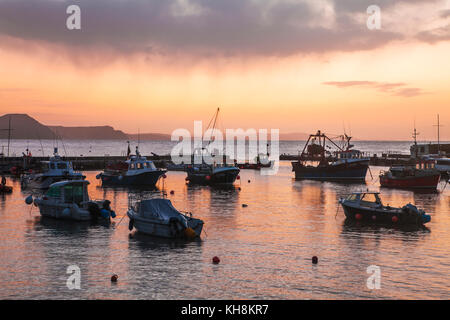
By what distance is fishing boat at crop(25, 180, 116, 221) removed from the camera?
1583 inches

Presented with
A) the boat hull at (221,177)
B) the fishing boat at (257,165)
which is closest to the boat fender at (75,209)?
the boat hull at (221,177)

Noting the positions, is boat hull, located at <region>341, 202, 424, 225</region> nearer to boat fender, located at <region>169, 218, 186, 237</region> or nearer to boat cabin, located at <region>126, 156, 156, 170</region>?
boat fender, located at <region>169, 218, 186, 237</region>

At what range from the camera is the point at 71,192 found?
1655 inches

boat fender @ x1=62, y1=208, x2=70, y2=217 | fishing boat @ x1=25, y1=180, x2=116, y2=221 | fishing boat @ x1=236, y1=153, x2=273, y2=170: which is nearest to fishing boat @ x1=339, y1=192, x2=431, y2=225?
fishing boat @ x1=25, y1=180, x2=116, y2=221

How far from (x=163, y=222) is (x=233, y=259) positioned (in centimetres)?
712

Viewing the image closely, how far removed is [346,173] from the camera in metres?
95.1

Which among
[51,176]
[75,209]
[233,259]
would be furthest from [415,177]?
[51,176]

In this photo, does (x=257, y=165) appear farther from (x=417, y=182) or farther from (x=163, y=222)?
(x=163, y=222)

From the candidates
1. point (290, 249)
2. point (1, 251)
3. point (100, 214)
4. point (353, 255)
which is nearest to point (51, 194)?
point (100, 214)

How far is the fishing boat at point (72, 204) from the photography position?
40219mm

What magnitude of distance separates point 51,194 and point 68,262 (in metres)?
17.4

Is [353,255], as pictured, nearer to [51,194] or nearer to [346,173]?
[51,194]

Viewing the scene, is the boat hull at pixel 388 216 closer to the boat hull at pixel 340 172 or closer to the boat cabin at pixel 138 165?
the boat cabin at pixel 138 165

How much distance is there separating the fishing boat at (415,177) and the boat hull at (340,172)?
622 inches
